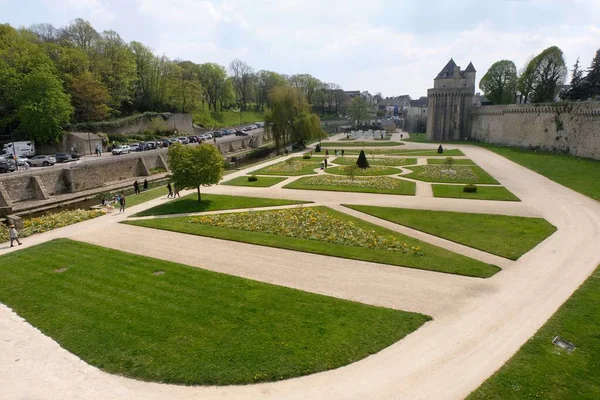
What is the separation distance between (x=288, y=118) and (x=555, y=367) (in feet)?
174

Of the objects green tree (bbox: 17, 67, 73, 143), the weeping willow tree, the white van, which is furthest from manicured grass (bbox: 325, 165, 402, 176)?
the white van

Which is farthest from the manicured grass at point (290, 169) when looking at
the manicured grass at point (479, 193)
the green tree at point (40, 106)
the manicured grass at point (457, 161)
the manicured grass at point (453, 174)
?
the green tree at point (40, 106)

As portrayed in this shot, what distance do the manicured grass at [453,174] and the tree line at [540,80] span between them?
27363 mm

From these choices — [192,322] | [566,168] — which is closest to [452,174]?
[566,168]

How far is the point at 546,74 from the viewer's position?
6412cm

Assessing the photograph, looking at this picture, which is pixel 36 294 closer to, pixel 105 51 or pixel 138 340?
pixel 138 340

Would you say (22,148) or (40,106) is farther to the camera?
(40,106)

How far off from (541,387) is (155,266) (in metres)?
13.4

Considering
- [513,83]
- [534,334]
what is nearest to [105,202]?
[534,334]

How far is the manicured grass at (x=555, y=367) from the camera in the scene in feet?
27.1

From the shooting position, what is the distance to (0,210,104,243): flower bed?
21.2 m

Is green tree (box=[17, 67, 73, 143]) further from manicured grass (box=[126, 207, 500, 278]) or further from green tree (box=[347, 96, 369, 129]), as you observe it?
green tree (box=[347, 96, 369, 129])

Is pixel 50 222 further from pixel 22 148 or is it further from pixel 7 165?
pixel 22 148

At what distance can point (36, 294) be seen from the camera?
13570 millimetres
